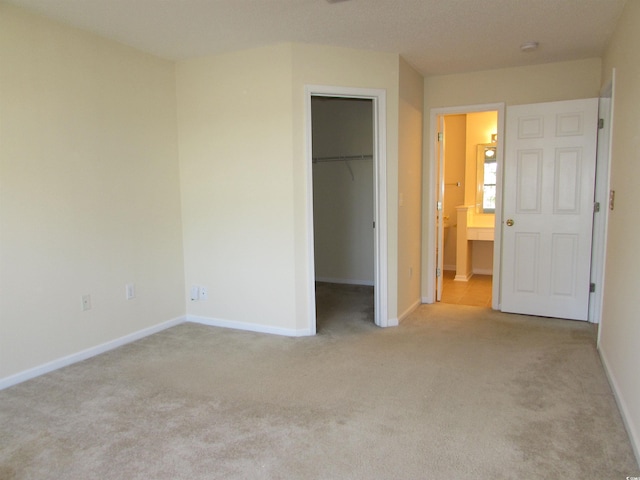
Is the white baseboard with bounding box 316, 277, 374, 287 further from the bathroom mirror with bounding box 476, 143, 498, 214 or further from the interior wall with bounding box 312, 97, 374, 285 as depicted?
the bathroom mirror with bounding box 476, 143, 498, 214

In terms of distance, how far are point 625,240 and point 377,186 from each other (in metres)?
1.86

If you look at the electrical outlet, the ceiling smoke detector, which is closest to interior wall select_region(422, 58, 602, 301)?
the ceiling smoke detector

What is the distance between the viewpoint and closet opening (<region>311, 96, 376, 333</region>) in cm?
571

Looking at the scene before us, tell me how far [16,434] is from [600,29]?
177 inches

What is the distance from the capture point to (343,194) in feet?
19.3

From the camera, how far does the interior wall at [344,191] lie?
5.72 meters

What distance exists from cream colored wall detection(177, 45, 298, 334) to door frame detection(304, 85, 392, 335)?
144 mm

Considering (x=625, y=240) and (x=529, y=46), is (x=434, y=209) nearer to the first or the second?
(x=529, y=46)

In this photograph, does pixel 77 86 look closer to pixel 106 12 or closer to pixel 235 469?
pixel 106 12

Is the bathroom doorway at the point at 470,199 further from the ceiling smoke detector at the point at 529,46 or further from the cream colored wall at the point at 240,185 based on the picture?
the cream colored wall at the point at 240,185

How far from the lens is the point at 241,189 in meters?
3.77

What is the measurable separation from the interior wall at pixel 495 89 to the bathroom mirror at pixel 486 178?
1815 mm

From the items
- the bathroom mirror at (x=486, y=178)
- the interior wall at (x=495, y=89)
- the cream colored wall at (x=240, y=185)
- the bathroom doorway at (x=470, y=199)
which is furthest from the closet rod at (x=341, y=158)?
the cream colored wall at (x=240, y=185)

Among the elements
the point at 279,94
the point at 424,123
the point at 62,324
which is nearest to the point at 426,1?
the point at 279,94
